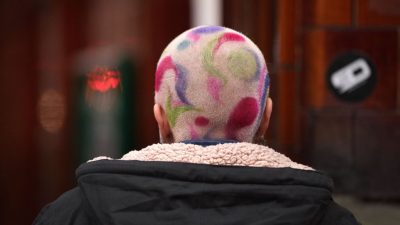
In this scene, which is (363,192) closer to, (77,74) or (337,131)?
(337,131)

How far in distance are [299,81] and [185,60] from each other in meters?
3.49

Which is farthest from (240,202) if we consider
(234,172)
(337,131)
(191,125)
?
(337,131)

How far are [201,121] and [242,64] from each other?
0.53 ft

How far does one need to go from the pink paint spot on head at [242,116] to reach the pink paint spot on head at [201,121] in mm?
50

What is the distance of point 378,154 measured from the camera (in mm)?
5062

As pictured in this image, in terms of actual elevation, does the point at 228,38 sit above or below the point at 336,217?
above

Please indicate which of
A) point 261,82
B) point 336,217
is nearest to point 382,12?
point 261,82

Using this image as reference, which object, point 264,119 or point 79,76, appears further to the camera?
point 79,76

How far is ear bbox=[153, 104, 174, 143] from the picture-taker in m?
1.85

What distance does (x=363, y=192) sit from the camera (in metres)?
5.06

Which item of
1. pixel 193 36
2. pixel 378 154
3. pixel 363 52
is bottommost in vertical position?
pixel 378 154

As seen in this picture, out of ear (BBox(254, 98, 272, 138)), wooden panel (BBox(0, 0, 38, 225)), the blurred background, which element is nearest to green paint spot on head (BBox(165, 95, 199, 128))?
ear (BBox(254, 98, 272, 138))

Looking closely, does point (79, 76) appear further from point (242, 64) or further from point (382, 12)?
point (242, 64)

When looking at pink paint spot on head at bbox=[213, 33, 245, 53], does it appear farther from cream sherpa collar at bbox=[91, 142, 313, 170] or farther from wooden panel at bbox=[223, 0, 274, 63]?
wooden panel at bbox=[223, 0, 274, 63]
